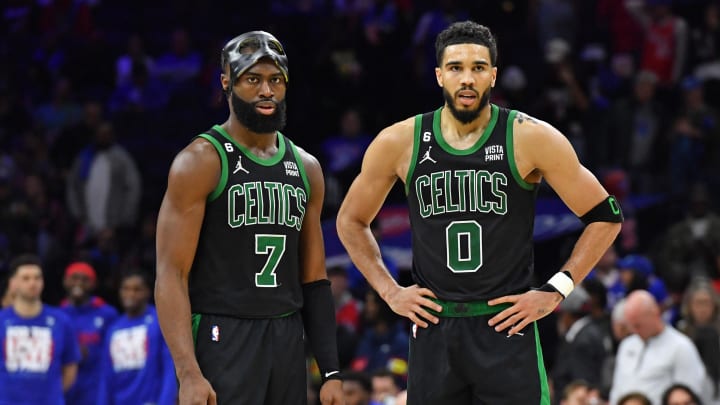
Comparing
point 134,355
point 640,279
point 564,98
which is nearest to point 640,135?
point 564,98

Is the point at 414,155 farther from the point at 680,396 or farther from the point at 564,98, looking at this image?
the point at 564,98

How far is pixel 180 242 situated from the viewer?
598 cm

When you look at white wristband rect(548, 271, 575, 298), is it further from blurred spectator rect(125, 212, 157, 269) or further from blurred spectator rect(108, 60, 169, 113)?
blurred spectator rect(108, 60, 169, 113)

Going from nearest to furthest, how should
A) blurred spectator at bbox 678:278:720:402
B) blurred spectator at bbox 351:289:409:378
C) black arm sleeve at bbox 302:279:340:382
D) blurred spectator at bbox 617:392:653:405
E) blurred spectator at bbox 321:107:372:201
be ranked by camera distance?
black arm sleeve at bbox 302:279:340:382 < blurred spectator at bbox 617:392:653:405 < blurred spectator at bbox 678:278:720:402 < blurred spectator at bbox 351:289:409:378 < blurred spectator at bbox 321:107:372:201

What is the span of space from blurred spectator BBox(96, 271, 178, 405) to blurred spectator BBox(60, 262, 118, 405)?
407mm

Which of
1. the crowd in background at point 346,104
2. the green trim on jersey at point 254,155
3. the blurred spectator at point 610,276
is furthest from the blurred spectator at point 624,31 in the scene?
the green trim on jersey at point 254,155

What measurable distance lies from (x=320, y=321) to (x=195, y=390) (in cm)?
77

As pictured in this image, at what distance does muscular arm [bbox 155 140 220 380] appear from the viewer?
5930 mm

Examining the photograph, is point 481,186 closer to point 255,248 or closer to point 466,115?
point 466,115

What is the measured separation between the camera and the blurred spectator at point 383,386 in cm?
1067

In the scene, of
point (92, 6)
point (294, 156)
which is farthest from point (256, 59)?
point (92, 6)

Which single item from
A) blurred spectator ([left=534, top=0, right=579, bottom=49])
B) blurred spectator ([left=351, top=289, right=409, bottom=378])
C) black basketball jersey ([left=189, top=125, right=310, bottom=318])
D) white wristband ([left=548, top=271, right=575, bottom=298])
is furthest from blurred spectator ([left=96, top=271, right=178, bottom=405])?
blurred spectator ([left=534, top=0, right=579, bottom=49])

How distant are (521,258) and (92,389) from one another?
6.91 metres

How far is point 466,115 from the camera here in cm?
611
